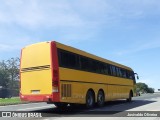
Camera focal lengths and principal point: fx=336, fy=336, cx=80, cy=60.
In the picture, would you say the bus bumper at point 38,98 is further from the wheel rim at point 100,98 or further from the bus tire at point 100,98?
the wheel rim at point 100,98

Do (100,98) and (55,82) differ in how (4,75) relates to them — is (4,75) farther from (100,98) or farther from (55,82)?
(55,82)

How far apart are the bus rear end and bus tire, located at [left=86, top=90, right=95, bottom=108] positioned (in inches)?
152

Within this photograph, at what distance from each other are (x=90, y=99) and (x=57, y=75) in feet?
14.6

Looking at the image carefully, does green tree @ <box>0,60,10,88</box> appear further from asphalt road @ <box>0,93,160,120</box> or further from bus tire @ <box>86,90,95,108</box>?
bus tire @ <box>86,90,95,108</box>

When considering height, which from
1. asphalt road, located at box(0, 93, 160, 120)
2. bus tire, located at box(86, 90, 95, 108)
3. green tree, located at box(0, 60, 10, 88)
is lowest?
asphalt road, located at box(0, 93, 160, 120)

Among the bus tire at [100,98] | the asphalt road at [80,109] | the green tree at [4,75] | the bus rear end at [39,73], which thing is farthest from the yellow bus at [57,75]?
the green tree at [4,75]

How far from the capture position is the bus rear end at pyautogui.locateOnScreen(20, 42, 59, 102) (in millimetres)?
15898

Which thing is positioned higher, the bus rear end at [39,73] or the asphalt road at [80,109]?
the bus rear end at [39,73]

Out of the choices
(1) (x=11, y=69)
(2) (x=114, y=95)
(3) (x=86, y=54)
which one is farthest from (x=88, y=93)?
(1) (x=11, y=69)

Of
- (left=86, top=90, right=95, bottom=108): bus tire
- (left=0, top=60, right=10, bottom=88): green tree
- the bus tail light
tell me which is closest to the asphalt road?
(left=86, top=90, right=95, bottom=108): bus tire

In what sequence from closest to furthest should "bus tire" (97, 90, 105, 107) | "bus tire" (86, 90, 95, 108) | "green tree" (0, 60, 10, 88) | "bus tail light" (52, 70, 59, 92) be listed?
"bus tail light" (52, 70, 59, 92) → "bus tire" (86, 90, 95, 108) → "bus tire" (97, 90, 105, 107) → "green tree" (0, 60, 10, 88)

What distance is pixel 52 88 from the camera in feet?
51.9

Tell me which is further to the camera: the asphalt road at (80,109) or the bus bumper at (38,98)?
the asphalt road at (80,109)

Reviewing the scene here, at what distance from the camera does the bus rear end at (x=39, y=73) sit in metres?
15.9
